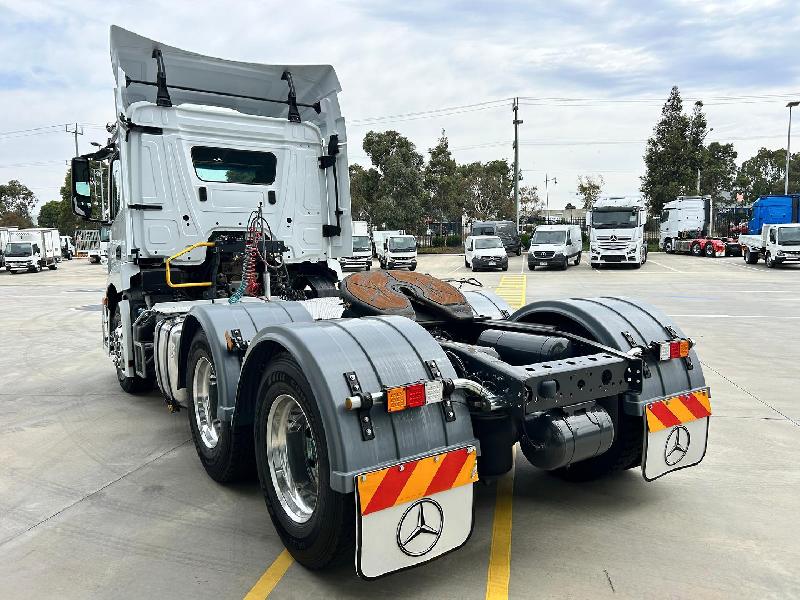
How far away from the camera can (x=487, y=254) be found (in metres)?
31.8

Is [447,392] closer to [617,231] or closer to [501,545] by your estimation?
[501,545]

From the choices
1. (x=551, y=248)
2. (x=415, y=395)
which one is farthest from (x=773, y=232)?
(x=415, y=395)

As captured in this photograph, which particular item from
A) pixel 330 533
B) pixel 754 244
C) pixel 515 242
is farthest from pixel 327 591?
pixel 515 242

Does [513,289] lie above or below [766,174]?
below

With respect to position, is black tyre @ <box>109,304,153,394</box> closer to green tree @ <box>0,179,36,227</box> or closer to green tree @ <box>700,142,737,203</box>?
green tree @ <box>700,142,737,203</box>

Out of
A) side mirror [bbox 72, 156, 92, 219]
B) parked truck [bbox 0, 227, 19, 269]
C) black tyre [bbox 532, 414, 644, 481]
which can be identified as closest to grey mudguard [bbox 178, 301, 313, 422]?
black tyre [bbox 532, 414, 644, 481]

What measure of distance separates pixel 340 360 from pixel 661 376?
212 cm

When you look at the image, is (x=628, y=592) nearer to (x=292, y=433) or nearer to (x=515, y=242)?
(x=292, y=433)

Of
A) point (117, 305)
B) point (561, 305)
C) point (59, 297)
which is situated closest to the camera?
point (561, 305)

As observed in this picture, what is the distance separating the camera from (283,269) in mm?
7137

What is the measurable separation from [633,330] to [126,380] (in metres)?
5.72

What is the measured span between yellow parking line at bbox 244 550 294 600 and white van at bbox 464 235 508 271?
28606mm

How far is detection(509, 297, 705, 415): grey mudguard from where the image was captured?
13.3 ft

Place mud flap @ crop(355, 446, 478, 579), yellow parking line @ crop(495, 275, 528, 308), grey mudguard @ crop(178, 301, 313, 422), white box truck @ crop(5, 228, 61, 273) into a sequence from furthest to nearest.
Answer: white box truck @ crop(5, 228, 61, 273)
yellow parking line @ crop(495, 275, 528, 308)
grey mudguard @ crop(178, 301, 313, 422)
mud flap @ crop(355, 446, 478, 579)
